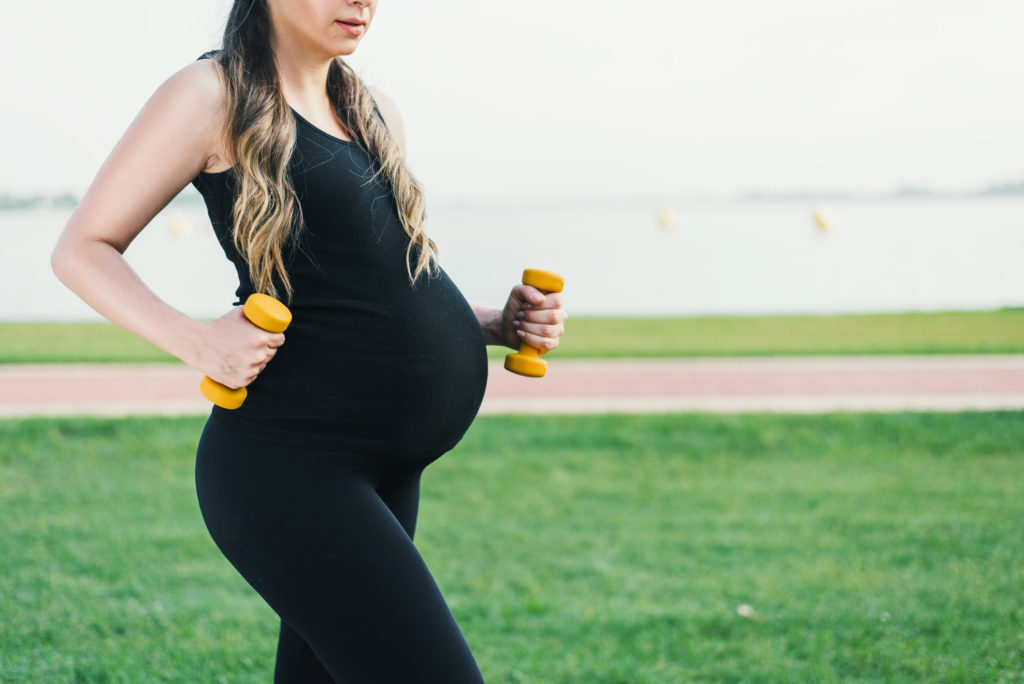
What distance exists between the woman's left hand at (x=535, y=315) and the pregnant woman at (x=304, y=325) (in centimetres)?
26

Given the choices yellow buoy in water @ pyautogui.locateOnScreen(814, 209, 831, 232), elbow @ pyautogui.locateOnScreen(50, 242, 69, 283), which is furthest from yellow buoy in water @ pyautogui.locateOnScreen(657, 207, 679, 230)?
elbow @ pyautogui.locateOnScreen(50, 242, 69, 283)

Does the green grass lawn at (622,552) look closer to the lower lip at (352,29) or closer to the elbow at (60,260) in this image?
the elbow at (60,260)

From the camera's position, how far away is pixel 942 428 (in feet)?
21.0

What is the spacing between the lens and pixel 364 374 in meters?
1.51

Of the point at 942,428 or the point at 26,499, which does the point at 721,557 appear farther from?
the point at 26,499

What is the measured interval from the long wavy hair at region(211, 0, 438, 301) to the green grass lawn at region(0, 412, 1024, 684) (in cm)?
216

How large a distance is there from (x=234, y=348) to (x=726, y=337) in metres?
9.62

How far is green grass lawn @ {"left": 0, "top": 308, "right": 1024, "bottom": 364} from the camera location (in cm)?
940

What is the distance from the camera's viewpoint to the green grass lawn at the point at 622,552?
342 cm

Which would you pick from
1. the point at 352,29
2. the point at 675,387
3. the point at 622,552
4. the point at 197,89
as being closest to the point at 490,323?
the point at 352,29

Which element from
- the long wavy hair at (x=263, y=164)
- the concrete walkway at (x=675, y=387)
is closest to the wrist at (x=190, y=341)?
the long wavy hair at (x=263, y=164)

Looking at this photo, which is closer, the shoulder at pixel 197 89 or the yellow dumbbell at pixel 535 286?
the shoulder at pixel 197 89

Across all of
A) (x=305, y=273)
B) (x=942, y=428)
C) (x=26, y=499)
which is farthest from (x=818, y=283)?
(x=305, y=273)

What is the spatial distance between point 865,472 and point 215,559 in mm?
3638
